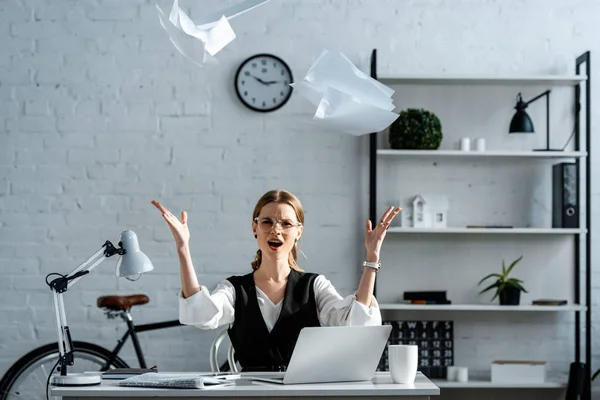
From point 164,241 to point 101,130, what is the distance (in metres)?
0.64

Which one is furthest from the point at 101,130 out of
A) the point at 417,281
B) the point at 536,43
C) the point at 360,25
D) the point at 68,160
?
the point at 536,43

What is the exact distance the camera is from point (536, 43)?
4516 millimetres

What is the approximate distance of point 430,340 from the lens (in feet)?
14.2

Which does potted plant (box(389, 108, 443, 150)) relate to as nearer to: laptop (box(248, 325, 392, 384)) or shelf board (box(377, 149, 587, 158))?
shelf board (box(377, 149, 587, 158))

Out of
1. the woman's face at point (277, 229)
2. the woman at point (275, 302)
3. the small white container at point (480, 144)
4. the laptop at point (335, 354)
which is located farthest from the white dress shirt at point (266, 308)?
the small white container at point (480, 144)

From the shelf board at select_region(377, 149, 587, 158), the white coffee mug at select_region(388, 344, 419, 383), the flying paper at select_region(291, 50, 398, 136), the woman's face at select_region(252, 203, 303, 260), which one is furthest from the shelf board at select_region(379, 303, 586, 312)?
the white coffee mug at select_region(388, 344, 419, 383)

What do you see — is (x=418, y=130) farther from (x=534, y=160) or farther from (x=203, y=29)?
(x=203, y=29)

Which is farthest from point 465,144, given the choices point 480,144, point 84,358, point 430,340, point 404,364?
point 404,364

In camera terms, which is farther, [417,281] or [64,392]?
[417,281]

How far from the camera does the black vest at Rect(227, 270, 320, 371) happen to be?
9.02 feet

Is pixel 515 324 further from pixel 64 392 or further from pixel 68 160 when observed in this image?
pixel 64 392

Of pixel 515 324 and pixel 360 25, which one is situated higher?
pixel 360 25

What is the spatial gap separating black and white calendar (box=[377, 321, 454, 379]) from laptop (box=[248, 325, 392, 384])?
2026mm

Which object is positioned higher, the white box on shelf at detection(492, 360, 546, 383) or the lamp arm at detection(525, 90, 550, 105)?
the lamp arm at detection(525, 90, 550, 105)
